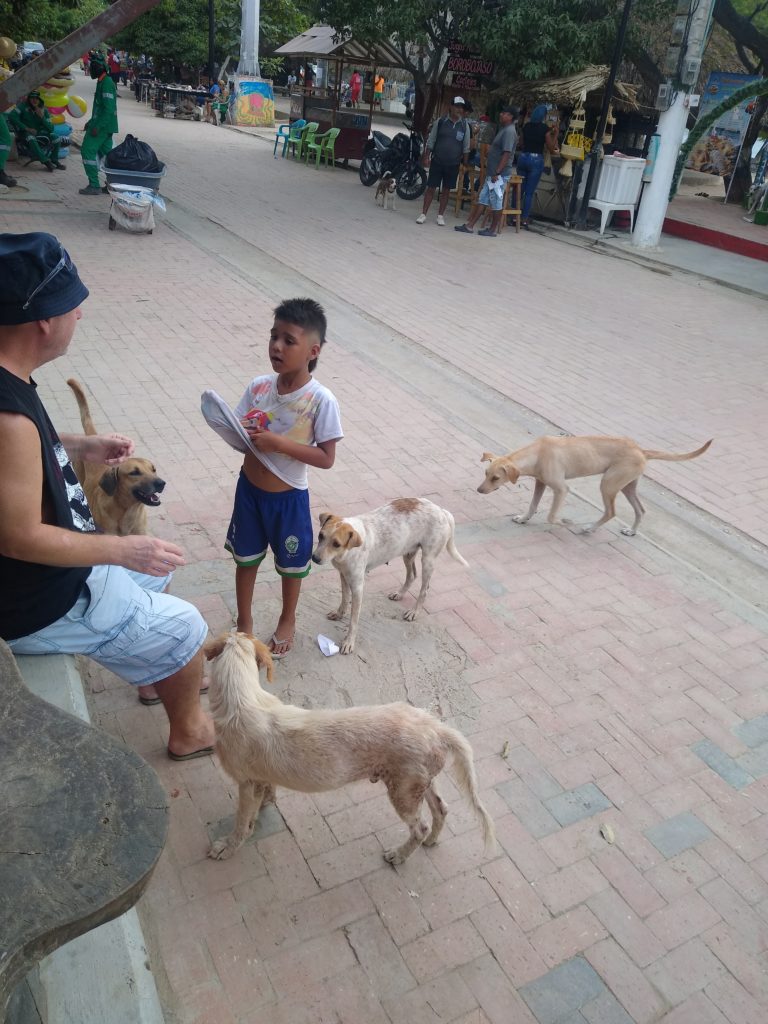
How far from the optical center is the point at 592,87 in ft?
48.9

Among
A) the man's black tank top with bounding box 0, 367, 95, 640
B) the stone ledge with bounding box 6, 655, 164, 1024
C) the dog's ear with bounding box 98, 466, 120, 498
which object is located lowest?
the stone ledge with bounding box 6, 655, 164, 1024

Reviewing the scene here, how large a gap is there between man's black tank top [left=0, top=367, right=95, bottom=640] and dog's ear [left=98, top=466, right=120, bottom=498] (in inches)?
46.7

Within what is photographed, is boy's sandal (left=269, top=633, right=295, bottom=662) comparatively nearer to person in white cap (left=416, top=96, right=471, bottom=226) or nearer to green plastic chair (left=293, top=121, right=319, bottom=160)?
person in white cap (left=416, top=96, right=471, bottom=226)

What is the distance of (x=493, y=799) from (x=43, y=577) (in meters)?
2.12

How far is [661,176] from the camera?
48.1 ft

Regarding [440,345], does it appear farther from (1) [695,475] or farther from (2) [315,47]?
(2) [315,47]

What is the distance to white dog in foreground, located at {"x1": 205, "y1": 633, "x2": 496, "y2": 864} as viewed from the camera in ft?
8.80

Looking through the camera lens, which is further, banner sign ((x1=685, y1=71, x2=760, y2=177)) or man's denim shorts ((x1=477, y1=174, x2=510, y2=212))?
banner sign ((x1=685, y1=71, x2=760, y2=177))

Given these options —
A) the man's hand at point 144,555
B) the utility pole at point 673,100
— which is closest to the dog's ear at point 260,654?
the man's hand at point 144,555

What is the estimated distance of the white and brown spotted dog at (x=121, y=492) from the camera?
379 centimetres

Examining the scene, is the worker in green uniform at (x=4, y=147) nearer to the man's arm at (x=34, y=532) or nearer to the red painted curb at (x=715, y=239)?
the man's arm at (x=34, y=532)


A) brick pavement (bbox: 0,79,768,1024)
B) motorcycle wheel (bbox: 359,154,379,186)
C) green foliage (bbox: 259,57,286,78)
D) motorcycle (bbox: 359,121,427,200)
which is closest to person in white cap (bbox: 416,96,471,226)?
motorcycle (bbox: 359,121,427,200)

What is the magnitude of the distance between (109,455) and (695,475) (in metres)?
5.34

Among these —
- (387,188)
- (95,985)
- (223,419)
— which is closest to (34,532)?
(223,419)
